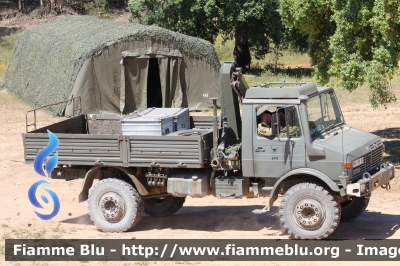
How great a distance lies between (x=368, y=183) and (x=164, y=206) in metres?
3.95

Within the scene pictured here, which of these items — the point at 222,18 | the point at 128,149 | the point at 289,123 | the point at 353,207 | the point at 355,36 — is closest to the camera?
the point at 289,123

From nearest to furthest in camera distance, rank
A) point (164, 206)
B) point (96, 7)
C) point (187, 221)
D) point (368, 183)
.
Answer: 1. point (368, 183)
2. point (187, 221)
3. point (164, 206)
4. point (96, 7)

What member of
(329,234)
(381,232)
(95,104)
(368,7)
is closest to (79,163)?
(329,234)

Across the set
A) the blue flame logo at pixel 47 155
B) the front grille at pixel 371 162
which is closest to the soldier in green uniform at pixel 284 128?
the front grille at pixel 371 162

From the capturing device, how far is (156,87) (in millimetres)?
25031

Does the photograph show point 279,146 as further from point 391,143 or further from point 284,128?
point 391,143

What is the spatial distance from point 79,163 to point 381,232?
4.90 metres

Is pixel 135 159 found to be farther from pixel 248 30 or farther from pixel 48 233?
pixel 248 30

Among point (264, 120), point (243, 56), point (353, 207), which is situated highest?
point (243, 56)

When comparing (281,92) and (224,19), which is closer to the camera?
(281,92)

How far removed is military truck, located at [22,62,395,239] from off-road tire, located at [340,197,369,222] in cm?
2

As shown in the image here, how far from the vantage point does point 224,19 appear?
30.6m

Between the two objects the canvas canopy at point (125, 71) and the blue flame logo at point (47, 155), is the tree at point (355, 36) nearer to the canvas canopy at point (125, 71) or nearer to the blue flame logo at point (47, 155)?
the blue flame logo at point (47, 155)

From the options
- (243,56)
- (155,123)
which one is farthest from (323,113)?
(243,56)
